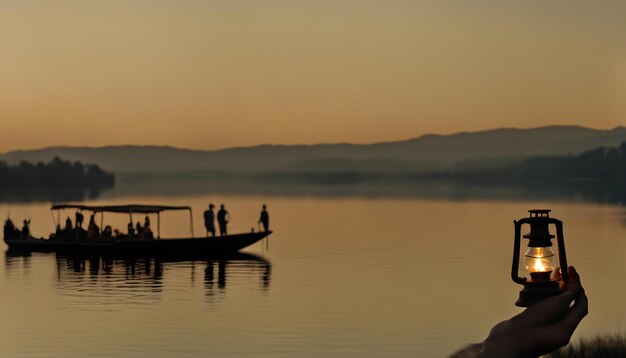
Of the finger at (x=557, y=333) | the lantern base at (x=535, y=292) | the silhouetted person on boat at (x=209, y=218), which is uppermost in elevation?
the silhouetted person on boat at (x=209, y=218)

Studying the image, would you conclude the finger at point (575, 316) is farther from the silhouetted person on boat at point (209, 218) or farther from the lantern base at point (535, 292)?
the silhouetted person on boat at point (209, 218)

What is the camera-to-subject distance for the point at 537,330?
4059 millimetres

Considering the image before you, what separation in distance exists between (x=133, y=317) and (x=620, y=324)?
15284 mm

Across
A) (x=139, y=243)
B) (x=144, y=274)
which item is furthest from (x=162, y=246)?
(x=144, y=274)

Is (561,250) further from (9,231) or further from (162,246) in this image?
(9,231)

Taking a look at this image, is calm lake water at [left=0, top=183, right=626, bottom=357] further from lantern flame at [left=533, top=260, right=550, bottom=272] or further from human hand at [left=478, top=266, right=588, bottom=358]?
human hand at [left=478, top=266, right=588, bottom=358]

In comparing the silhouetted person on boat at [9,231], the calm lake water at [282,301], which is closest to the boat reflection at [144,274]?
the calm lake water at [282,301]

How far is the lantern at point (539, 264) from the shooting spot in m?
4.24

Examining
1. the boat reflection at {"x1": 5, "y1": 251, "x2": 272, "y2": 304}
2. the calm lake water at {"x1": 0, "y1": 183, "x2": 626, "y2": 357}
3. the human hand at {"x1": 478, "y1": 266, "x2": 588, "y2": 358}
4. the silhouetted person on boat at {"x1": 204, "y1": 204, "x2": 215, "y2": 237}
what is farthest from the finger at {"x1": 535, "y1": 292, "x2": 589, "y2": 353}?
the silhouetted person on boat at {"x1": 204, "y1": 204, "x2": 215, "y2": 237}

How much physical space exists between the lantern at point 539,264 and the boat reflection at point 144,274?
38.9 m

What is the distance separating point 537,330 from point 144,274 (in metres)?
50.1

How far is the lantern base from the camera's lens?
421cm

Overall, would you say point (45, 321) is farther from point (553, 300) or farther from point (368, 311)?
point (553, 300)

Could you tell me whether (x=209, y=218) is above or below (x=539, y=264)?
above
